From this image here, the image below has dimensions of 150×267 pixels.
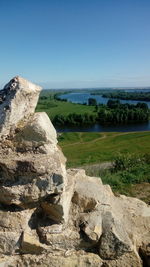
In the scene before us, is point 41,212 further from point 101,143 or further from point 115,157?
point 101,143

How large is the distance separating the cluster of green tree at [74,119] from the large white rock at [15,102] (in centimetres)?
11773

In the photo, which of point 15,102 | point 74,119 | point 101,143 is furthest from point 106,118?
point 15,102

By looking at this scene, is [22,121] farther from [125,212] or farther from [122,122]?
[122,122]

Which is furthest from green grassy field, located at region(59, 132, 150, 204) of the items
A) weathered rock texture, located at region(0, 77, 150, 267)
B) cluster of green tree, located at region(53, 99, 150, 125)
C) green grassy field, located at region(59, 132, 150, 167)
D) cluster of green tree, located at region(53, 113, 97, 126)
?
cluster of green tree, located at region(53, 99, 150, 125)

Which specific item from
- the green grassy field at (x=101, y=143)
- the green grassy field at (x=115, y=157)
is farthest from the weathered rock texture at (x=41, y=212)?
the green grassy field at (x=101, y=143)

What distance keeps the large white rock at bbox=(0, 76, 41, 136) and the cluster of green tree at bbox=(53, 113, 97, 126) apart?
118 metres

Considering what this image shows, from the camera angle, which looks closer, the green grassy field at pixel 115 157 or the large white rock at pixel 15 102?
the large white rock at pixel 15 102

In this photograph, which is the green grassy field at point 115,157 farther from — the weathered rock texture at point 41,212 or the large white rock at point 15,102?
the large white rock at point 15,102

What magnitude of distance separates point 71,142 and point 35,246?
77555 millimetres

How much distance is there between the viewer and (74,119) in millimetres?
127625

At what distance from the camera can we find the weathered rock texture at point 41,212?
6.31 meters

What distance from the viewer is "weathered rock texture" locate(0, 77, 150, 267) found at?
20.7 ft

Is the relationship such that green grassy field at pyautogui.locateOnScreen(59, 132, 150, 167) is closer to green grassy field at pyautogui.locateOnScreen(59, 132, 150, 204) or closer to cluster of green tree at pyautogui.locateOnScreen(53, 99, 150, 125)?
green grassy field at pyautogui.locateOnScreen(59, 132, 150, 204)

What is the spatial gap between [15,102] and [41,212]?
2.79m
